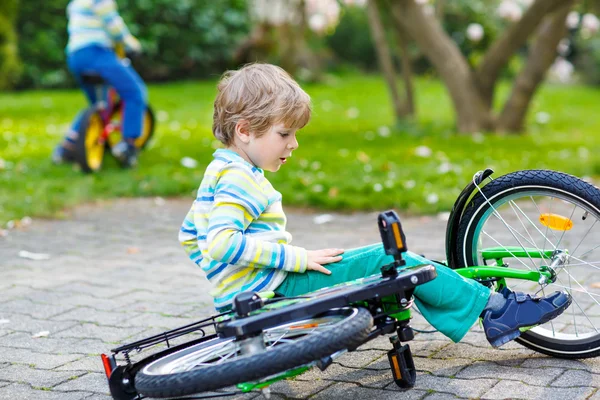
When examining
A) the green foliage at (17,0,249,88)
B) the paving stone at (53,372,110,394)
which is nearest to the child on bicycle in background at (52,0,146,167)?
the paving stone at (53,372,110,394)

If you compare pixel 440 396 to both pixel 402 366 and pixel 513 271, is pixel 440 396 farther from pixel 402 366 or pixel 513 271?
pixel 513 271

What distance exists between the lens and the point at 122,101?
768 centimetres

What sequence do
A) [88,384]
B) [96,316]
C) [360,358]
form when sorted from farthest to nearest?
[96,316], [360,358], [88,384]

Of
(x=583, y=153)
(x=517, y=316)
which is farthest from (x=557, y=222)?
(x=583, y=153)

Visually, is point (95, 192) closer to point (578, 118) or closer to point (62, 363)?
point (62, 363)

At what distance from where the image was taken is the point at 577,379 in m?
2.79

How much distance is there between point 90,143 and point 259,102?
508cm

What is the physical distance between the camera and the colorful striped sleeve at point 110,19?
7348mm

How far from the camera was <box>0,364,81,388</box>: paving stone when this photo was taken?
3.01m

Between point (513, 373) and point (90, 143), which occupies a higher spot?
point (90, 143)

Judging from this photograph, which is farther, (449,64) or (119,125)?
(449,64)

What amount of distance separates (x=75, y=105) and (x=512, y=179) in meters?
11.1

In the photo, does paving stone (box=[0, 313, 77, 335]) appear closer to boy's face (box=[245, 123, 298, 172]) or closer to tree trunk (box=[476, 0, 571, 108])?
boy's face (box=[245, 123, 298, 172])

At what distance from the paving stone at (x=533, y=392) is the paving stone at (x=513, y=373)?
2.4 inches
